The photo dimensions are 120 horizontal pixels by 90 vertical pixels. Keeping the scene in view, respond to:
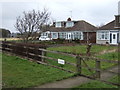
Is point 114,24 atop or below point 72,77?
atop

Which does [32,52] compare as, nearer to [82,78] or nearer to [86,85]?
[82,78]


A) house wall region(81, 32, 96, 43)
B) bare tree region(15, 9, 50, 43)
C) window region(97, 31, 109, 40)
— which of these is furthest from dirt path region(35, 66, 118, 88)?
house wall region(81, 32, 96, 43)

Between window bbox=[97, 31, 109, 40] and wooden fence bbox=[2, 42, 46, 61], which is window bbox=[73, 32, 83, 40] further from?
wooden fence bbox=[2, 42, 46, 61]

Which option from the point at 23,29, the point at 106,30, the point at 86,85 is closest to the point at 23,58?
the point at 86,85

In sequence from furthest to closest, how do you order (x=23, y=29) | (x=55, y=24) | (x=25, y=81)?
(x=55, y=24)
(x=23, y=29)
(x=25, y=81)

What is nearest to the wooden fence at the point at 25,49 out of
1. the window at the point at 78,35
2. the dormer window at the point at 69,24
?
the window at the point at 78,35

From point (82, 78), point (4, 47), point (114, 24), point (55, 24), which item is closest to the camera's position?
point (82, 78)

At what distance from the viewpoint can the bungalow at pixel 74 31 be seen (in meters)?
40.4

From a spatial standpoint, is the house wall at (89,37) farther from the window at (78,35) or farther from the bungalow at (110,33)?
the bungalow at (110,33)

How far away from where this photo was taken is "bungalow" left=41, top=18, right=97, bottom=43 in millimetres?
40375

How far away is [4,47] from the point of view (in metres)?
17.3

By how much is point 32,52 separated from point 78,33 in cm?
2984

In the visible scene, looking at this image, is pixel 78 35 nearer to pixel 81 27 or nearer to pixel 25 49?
pixel 81 27

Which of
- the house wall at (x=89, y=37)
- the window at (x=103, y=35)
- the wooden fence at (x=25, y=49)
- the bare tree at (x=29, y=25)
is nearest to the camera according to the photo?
the wooden fence at (x=25, y=49)
